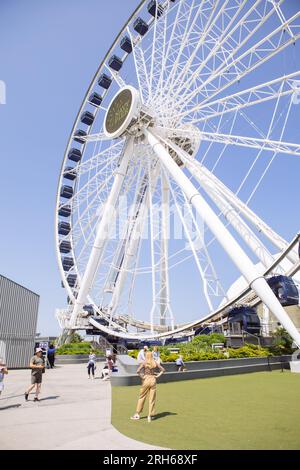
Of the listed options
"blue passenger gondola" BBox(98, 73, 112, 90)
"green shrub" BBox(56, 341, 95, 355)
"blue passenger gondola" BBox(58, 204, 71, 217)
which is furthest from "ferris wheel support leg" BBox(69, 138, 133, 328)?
"blue passenger gondola" BBox(58, 204, 71, 217)

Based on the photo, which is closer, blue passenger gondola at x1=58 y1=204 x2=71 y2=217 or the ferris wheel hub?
the ferris wheel hub

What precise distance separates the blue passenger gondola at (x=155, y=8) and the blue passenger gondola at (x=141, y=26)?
122 centimetres

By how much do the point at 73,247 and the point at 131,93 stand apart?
17.8m

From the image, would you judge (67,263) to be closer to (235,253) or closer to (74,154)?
(74,154)

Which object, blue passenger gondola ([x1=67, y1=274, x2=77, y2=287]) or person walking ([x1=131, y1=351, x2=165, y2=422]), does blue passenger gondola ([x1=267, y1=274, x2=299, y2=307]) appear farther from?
blue passenger gondola ([x1=67, y1=274, x2=77, y2=287])

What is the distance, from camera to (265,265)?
17.5 metres

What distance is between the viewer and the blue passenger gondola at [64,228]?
3659 cm

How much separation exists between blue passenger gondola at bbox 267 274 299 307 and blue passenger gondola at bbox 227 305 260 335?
24.2 ft

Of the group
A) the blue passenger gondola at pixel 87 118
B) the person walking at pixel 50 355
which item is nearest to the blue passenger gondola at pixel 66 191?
the blue passenger gondola at pixel 87 118

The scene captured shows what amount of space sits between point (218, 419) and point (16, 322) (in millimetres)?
16995

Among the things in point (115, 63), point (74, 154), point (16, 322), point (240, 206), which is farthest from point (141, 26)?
point (16, 322)

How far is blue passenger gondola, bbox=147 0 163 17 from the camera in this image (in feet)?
83.6
